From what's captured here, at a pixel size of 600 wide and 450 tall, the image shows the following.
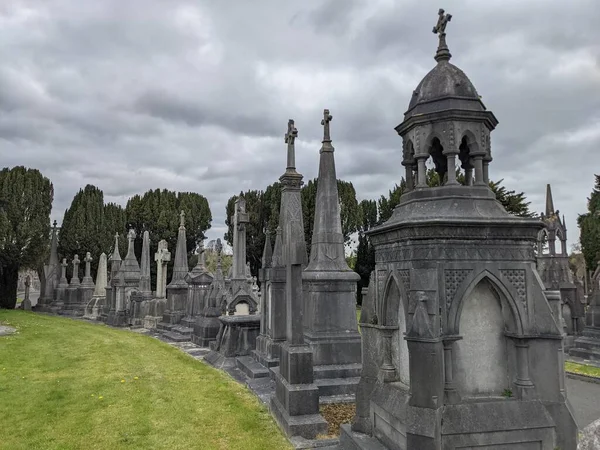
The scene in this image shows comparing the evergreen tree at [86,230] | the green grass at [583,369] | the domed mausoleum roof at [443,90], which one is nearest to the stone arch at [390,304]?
the domed mausoleum roof at [443,90]

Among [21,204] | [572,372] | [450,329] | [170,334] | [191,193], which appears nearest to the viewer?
[450,329]

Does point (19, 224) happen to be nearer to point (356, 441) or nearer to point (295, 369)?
point (295, 369)

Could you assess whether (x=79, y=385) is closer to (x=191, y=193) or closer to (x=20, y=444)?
(x=20, y=444)

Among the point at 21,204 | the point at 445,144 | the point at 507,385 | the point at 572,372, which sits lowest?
the point at 572,372

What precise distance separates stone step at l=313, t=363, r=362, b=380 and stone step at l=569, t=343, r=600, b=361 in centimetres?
945

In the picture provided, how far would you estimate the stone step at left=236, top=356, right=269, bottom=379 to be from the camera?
32.1 ft

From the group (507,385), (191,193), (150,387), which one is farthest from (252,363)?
(191,193)

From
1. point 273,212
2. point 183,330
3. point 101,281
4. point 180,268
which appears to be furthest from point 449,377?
point 273,212

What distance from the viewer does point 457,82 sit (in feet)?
15.3

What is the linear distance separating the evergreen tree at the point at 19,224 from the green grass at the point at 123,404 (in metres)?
18.2

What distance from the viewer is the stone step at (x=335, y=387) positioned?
8.21 metres

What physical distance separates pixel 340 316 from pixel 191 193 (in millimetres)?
37351

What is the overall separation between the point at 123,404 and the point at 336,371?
424cm

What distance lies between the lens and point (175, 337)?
55.0 feet
